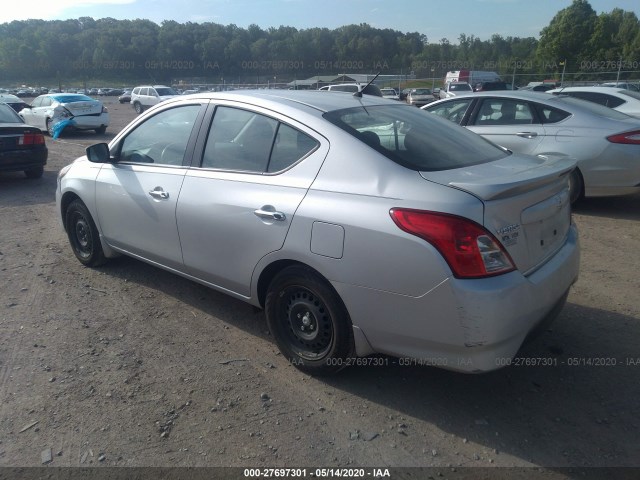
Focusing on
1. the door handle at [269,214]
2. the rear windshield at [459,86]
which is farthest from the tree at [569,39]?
the door handle at [269,214]

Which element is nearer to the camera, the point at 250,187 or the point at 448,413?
the point at 448,413

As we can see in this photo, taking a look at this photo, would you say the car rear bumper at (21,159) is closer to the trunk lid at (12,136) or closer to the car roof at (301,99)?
the trunk lid at (12,136)

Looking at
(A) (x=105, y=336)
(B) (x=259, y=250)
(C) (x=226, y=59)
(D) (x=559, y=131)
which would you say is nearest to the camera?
(B) (x=259, y=250)

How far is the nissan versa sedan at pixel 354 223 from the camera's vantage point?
8.79ft

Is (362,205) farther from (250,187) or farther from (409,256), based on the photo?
(250,187)

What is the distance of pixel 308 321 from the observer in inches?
131

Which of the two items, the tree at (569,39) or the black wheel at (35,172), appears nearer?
the black wheel at (35,172)

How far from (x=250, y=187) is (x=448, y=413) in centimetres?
180

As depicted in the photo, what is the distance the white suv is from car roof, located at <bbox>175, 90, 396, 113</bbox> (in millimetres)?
29440

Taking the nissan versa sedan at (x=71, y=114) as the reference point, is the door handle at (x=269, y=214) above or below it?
above

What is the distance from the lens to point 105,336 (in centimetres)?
402

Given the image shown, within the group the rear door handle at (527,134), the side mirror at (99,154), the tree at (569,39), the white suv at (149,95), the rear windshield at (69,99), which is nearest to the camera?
the side mirror at (99,154)

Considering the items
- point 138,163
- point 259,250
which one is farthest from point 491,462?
point 138,163

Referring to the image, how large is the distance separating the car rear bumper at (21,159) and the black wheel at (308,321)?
826cm
